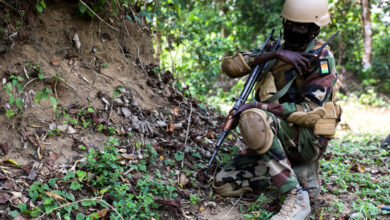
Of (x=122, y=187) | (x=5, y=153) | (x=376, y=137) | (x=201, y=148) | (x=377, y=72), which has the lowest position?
(x=377, y=72)

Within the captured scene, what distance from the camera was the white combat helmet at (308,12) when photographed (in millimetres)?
3000

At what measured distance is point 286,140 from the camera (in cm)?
301

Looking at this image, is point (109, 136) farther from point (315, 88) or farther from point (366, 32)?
point (366, 32)

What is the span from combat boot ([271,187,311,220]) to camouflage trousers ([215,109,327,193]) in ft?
0.24

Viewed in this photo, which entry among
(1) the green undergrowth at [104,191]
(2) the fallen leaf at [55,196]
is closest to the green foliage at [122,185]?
(1) the green undergrowth at [104,191]

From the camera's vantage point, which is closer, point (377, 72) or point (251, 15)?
point (251, 15)

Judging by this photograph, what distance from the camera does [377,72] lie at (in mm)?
12328

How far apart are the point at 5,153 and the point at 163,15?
10.4ft

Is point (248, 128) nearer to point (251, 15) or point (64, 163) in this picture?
point (64, 163)

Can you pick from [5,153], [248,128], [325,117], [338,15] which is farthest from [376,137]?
[338,15]

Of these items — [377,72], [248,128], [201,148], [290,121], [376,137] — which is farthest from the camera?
[377,72]

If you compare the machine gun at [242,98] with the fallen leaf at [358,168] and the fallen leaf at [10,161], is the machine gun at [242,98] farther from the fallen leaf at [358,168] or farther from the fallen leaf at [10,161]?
the fallen leaf at [358,168]

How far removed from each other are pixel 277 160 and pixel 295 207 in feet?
1.30

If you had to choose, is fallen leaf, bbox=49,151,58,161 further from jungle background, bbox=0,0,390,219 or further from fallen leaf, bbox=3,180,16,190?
fallen leaf, bbox=3,180,16,190
